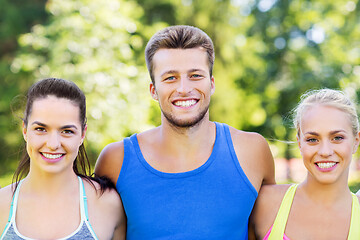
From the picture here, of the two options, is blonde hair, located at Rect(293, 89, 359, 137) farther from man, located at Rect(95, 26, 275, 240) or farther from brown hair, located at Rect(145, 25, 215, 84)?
brown hair, located at Rect(145, 25, 215, 84)

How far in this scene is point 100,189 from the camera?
112 inches

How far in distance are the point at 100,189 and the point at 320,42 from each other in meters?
12.9

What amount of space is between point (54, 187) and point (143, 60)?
8019mm

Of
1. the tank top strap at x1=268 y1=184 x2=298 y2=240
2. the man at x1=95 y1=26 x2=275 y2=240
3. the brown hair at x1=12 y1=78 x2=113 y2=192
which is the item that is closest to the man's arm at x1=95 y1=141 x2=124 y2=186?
the man at x1=95 y1=26 x2=275 y2=240

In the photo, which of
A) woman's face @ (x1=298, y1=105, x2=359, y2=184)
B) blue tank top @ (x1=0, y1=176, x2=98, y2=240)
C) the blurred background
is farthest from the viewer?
the blurred background

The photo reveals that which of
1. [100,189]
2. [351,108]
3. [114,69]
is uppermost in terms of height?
[114,69]

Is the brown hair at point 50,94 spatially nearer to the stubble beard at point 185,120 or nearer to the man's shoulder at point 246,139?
the stubble beard at point 185,120

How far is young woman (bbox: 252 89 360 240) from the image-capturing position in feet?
8.71

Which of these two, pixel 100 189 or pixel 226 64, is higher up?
pixel 226 64

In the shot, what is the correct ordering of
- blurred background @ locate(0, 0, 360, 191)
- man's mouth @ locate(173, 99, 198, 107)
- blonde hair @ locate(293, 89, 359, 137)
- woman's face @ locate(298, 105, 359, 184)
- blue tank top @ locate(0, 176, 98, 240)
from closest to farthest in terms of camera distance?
blue tank top @ locate(0, 176, 98, 240), woman's face @ locate(298, 105, 359, 184), blonde hair @ locate(293, 89, 359, 137), man's mouth @ locate(173, 99, 198, 107), blurred background @ locate(0, 0, 360, 191)

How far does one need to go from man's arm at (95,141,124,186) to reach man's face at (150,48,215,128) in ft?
1.32

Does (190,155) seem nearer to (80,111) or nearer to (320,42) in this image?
(80,111)

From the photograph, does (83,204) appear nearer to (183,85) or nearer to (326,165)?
(183,85)

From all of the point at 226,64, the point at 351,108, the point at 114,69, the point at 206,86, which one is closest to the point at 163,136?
the point at 206,86
